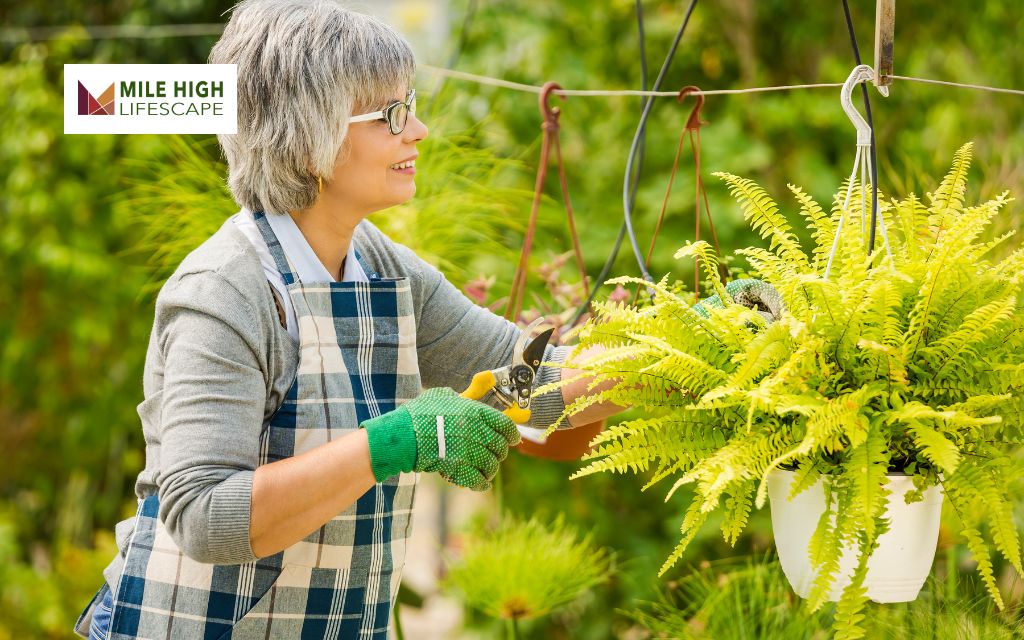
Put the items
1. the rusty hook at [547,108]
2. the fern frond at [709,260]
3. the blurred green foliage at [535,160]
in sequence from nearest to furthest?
the fern frond at [709,260]
the rusty hook at [547,108]
the blurred green foliage at [535,160]

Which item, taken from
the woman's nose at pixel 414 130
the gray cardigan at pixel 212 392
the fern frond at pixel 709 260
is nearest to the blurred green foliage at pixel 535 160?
the woman's nose at pixel 414 130

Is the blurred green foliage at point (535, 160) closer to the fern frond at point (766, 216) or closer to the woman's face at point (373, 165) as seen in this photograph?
the woman's face at point (373, 165)

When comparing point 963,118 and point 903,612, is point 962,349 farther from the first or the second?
point 963,118

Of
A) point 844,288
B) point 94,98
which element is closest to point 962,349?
point 844,288

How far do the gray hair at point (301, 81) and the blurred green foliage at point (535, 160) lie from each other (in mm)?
1174

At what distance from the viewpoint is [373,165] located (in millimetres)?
1235

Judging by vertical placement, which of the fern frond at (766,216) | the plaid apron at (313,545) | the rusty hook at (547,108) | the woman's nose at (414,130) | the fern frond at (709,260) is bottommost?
the plaid apron at (313,545)

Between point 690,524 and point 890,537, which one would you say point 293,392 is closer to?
point 690,524

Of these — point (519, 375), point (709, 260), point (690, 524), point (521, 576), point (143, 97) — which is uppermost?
point (143, 97)

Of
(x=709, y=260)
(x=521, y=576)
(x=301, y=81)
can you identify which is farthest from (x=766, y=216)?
(x=521, y=576)

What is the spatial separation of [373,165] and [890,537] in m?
0.70

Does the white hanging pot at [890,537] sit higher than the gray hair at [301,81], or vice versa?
the gray hair at [301,81]

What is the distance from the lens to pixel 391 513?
129 centimetres

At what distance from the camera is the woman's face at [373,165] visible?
123 centimetres
